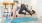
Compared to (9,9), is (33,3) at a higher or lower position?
higher

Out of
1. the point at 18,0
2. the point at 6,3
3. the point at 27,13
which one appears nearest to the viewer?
the point at 18,0

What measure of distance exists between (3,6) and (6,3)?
196 mm

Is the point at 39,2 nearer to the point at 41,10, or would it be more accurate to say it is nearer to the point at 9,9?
the point at 41,10

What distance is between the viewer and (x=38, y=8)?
11.5 feet

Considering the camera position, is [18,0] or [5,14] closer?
[18,0]

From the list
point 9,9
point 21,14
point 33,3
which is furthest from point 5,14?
point 33,3

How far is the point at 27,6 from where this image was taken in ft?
12.1

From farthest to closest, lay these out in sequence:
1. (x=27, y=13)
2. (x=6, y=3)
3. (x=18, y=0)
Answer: (x=27, y=13), (x=6, y=3), (x=18, y=0)

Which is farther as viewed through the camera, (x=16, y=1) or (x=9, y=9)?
(x=9, y=9)

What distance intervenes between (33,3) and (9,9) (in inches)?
44.3

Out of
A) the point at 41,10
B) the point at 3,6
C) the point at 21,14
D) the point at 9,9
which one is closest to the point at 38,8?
the point at 41,10

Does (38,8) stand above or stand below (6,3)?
below

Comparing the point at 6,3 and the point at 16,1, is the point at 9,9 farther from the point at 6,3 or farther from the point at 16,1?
the point at 16,1

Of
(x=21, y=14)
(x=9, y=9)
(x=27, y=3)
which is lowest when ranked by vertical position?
(x=21, y=14)
